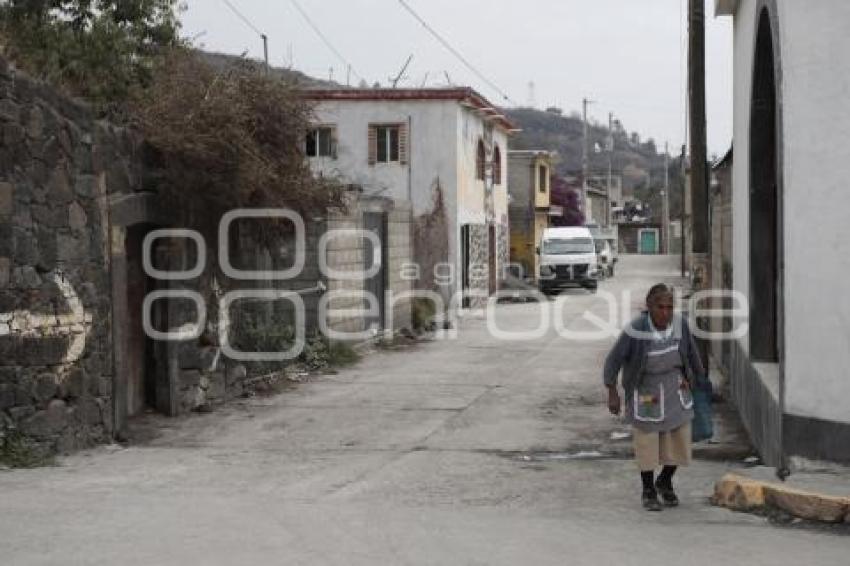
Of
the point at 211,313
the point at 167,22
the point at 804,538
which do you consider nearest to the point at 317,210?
the point at 211,313

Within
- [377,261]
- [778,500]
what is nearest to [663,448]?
[778,500]

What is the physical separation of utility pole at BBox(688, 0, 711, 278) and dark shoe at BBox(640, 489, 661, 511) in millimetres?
6925

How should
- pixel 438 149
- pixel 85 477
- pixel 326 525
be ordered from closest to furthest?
1. pixel 326 525
2. pixel 85 477
3. pixel 438 149

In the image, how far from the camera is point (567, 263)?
3972 cm

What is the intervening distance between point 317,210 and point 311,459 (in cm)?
503

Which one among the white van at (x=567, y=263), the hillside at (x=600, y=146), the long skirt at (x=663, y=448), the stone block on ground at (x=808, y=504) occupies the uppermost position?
the hillside at (x=600, y=146)

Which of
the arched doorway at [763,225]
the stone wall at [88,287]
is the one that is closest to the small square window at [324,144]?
the stone wall at [88,287]

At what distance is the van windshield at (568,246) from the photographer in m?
40.4

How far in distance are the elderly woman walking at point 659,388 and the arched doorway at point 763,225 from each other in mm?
3180

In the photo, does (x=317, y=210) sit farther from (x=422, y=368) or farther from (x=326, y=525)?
(x=326, y=525)

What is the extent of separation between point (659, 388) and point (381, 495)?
2.16 meters

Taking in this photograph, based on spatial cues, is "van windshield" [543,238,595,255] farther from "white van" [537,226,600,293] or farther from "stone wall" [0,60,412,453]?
"stone wall" [0,60,412,453]

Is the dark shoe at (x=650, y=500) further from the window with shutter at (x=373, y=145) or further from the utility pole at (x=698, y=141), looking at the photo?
the window with shutter at (x=373, y=145)

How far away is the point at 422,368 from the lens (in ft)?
59.9
